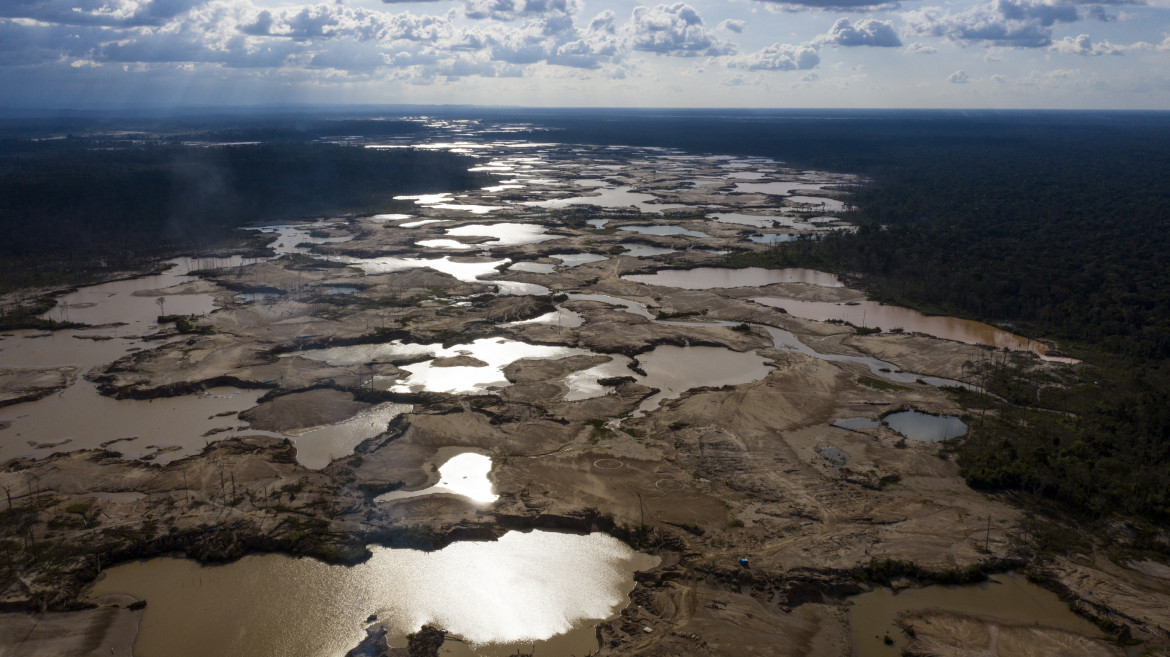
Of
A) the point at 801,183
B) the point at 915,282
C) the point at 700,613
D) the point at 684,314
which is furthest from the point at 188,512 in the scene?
the point at 801,183

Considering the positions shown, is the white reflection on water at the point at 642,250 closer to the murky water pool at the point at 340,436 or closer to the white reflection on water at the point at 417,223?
the white reflection on water at the point at 417,223

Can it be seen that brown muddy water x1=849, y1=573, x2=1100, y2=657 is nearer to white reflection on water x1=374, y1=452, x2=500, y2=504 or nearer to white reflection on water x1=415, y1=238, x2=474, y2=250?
white reflection on water x1=374, y1=452, x2=500, y2=504

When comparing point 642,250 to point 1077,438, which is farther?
point 642,250

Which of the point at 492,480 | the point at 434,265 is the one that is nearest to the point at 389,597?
the point at 492,480

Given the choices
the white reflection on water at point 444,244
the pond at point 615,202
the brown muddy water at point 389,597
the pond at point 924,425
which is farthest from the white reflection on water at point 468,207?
→ the brown muddy water at point 389,597

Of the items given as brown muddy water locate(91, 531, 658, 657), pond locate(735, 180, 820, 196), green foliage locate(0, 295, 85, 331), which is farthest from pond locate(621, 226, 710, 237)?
brown muddy water locate(91, 531, 658, 657)

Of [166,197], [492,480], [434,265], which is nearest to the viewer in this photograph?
[492,480]

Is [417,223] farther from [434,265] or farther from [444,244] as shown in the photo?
[434,265]
